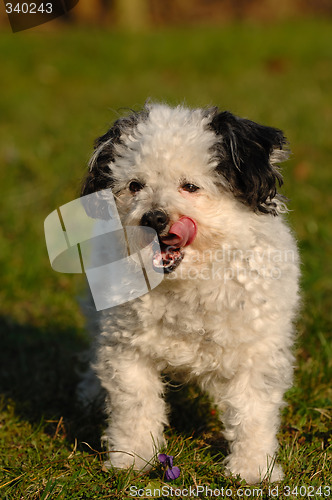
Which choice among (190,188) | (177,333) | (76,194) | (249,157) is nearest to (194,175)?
(190,188)

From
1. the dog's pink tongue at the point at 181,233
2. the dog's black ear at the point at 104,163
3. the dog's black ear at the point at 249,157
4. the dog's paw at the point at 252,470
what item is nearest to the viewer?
the dog's pink tongue at the point at 181,233

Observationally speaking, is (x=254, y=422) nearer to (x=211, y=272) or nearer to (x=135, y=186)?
(x=211, y=272)

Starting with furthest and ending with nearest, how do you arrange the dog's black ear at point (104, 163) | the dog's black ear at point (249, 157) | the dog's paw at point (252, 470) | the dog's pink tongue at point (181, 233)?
the dog's black ear at point (104, 163) → the dog's paw at point (252, 470) → the dog's black ear at point (249, 157) → the dog's pink tongue at point (181, 233)

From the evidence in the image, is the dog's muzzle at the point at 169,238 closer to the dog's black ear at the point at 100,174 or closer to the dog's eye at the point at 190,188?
the dog's eye at the point at 190,188

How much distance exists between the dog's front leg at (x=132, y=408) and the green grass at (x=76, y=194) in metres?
0.11

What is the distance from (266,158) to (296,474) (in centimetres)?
136

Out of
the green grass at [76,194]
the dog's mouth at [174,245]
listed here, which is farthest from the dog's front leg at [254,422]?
the dog's mouth at [174,245]

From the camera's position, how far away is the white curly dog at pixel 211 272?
8.72 feet

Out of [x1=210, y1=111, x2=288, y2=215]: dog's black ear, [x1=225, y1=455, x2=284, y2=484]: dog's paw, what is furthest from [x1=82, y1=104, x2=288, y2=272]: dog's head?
[x1=225, y1=455, x2=284, y2=484]: dog's paw

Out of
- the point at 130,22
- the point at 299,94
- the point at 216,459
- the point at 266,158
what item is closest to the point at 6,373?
the point at 216,459

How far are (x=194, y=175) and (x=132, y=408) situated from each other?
1.08m

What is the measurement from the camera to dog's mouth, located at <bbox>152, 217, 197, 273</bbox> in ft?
8.36

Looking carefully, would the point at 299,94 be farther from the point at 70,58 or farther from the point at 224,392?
the point at 224,392

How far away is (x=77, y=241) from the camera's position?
10.5 feet
